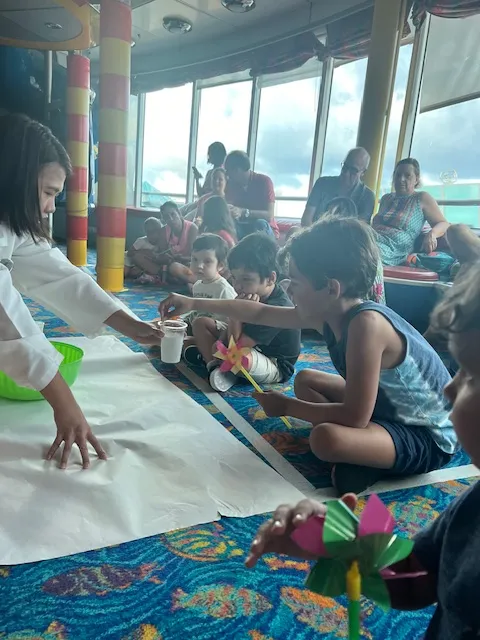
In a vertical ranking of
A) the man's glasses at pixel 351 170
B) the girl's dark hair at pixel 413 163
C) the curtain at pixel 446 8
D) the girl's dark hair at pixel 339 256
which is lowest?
the girl's dark hair at pixel 339 256

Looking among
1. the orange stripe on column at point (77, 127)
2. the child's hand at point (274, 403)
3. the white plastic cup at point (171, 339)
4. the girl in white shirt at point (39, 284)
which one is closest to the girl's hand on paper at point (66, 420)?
the girl in white shirt at point (39, 284)

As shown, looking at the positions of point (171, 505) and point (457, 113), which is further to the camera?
point (457, 113)

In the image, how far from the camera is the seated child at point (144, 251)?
350 cm

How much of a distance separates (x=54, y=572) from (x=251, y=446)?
0.52 m

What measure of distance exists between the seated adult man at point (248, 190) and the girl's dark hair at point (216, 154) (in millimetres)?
342

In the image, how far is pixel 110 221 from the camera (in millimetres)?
2746

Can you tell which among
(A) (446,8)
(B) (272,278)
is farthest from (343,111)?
(B) (272,278)

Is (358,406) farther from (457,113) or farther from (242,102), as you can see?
(242,102)

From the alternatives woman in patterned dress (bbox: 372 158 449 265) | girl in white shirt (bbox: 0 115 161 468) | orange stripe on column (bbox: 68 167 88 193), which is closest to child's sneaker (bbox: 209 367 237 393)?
girl in white shirt (bbox: 0 115 161 468)

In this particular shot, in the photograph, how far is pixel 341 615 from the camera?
2.11 ft

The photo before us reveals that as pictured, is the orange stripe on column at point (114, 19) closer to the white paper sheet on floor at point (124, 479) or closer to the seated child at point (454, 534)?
the white paper sheet on floor at point (124, 479)

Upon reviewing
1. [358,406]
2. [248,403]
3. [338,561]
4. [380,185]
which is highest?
[380,185]

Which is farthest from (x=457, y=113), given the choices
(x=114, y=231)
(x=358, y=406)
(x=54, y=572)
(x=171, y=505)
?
(x=54, y=572)

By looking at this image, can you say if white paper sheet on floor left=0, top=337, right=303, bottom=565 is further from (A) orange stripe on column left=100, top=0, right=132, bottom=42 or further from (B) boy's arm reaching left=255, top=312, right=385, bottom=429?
(A) orange stripe on column left=100, top=0, right=132, bottom=42
